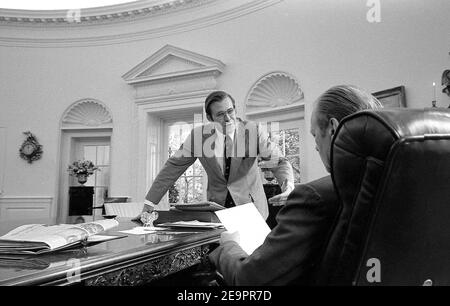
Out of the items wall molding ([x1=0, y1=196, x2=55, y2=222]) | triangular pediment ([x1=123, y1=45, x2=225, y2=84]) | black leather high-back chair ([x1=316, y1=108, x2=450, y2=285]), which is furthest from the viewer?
wall molding ([x1=0, y1=196, x2=55, y2=222])

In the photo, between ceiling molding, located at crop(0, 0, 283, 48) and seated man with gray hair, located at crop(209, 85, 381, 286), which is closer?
seated man with gray hair, located at crop(209, 85, 381, 286)

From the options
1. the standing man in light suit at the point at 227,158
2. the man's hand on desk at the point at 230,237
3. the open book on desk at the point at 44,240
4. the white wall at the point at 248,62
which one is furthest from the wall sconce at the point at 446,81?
the open book on desk at the point at 44,240

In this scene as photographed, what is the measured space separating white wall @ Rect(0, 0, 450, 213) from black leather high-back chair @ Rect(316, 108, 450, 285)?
9.24 ft

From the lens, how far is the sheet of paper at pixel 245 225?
0.98m

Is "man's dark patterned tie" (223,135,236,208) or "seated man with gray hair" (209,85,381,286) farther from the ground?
"man's dark patterned tie" (223,135,236,208)

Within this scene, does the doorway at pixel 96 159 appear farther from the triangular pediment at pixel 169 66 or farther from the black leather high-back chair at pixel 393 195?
the black leather high-back chair at pixel 393 195

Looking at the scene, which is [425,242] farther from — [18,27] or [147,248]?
[18,27]

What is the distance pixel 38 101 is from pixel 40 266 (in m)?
5.78

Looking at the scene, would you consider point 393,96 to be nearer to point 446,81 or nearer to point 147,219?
point 446,81

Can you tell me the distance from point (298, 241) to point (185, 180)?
4.98 meters

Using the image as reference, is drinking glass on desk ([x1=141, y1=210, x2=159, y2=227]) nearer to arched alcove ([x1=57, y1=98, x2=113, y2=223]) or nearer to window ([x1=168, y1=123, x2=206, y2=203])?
window ([x1=168, y1=123, x2=206, y2=203])

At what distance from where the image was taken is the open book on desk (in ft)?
2.90

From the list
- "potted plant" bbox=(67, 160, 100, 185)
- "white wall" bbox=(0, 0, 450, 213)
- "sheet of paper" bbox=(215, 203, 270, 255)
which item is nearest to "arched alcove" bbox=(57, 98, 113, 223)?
"white wall" bbox=(0, 0, 450, 213)

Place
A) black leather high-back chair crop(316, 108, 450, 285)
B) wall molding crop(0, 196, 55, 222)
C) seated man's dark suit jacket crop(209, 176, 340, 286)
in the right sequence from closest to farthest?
black leather high-back chair crop(316, 108, 450, 285) → seated man's dark suit jacket crop(209, 176, 340, 286) → wall molding crop(0, 196, 55, 222)
